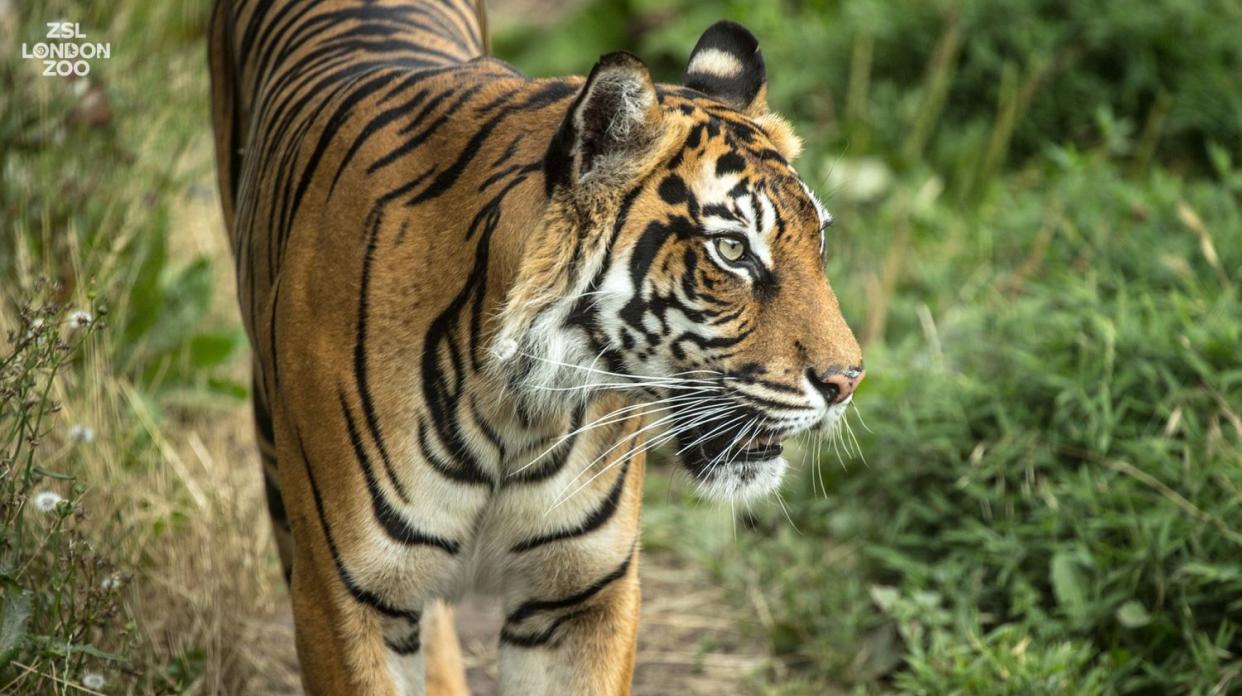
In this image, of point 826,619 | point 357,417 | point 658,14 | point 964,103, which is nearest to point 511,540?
point 357,417

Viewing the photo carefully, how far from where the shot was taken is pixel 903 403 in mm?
4312

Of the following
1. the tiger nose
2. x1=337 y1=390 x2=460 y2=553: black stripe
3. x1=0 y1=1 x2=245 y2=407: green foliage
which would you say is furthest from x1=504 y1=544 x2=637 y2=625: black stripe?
x1=0 y1=1 x2=245 y2=407: green foliage

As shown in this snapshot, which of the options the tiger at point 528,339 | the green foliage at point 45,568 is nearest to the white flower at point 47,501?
the green foliage at point 45,568

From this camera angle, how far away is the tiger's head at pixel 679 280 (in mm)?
2412

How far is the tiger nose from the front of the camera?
245 cm

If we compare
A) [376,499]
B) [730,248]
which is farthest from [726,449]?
[376,499]

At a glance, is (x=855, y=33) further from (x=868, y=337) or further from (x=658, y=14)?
(x=868, y=337)

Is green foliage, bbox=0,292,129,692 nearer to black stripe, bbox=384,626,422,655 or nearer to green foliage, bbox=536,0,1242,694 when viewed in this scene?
black stripe, bbox=384,626,422,655

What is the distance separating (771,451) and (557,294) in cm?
52

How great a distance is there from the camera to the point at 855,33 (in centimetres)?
657

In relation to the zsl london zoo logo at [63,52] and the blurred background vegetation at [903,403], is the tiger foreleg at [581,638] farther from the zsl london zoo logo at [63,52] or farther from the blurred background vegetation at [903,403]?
the zsl london zoo logo at [63,52]

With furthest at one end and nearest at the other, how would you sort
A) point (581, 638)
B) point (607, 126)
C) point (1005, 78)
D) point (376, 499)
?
1. point (1005, 78)
2. point (581, 638)
3. point (376, 499)
4. point (607, 126)

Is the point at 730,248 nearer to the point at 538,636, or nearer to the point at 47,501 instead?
the point at 538,636

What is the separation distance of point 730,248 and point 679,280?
0.10 meters
